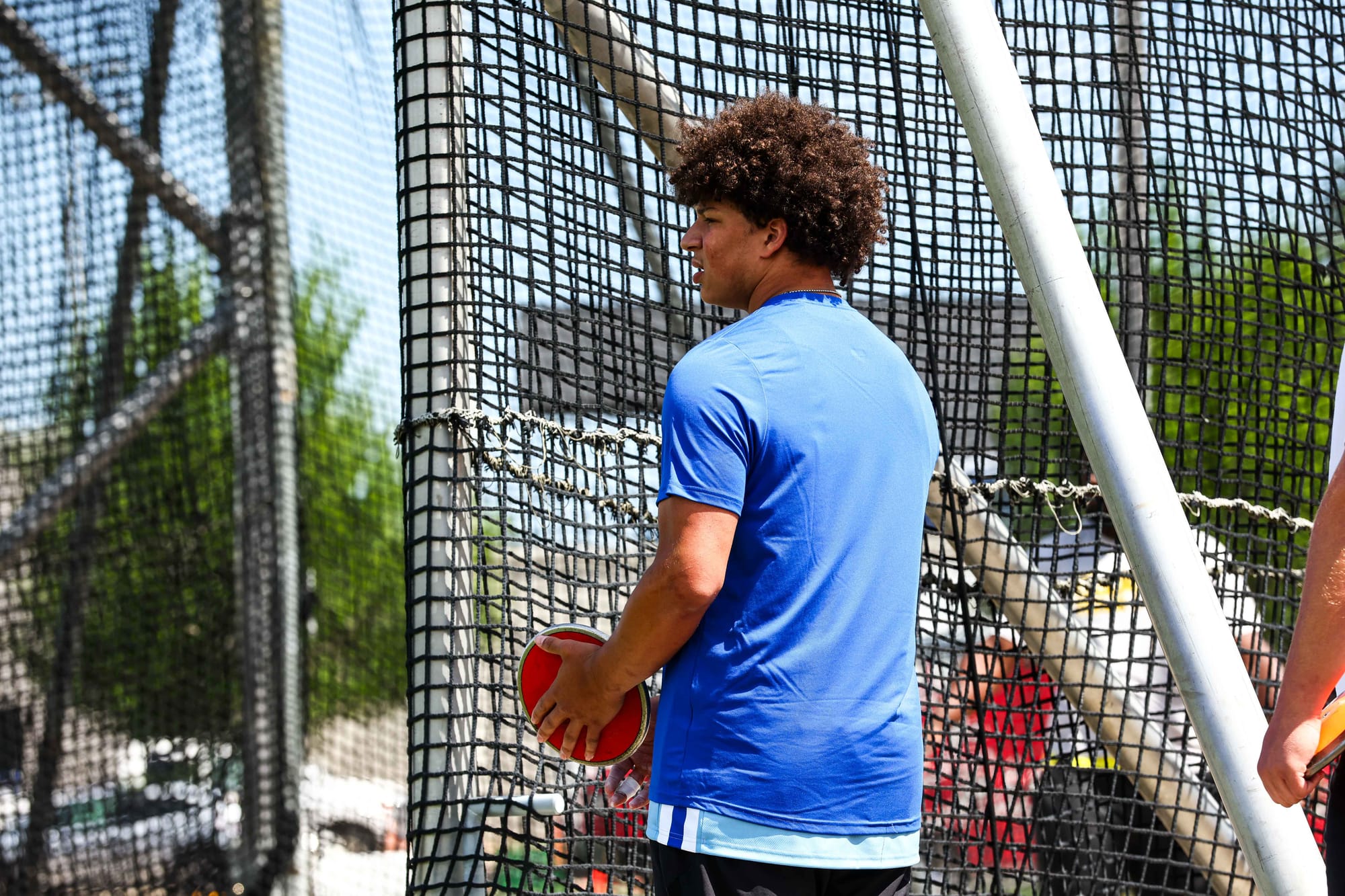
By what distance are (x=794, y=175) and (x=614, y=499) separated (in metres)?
1.20

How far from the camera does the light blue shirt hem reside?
157 cm

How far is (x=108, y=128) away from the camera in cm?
539

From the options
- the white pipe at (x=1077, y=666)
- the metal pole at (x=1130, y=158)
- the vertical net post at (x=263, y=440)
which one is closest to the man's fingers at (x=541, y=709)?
the white pipe at (x=1077, y=666)

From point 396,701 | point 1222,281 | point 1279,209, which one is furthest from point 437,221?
point 396,701

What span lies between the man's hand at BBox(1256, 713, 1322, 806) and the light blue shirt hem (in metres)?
0.53

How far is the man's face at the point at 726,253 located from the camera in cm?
187

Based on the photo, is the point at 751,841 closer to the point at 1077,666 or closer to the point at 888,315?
the point at 1077,666

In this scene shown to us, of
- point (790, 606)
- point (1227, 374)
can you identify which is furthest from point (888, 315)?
point (790, 606)

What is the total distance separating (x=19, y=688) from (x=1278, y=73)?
19.6 ft

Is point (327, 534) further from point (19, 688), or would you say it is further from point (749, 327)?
point (749, 327)

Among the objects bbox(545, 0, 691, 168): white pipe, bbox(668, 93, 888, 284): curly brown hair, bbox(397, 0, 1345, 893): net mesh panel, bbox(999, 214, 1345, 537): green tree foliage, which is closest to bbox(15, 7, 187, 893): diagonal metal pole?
bbox(397, 0, 1345, 893): net mesh panel

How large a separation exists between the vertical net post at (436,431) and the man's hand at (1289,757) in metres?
1.51

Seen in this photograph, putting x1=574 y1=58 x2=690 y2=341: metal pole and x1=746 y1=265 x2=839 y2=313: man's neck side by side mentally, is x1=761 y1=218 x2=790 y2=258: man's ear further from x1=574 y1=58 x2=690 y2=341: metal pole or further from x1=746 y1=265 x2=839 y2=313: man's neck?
x1=574 y1=58 x2=690 y2=341: metal pole

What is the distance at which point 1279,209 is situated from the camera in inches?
135
